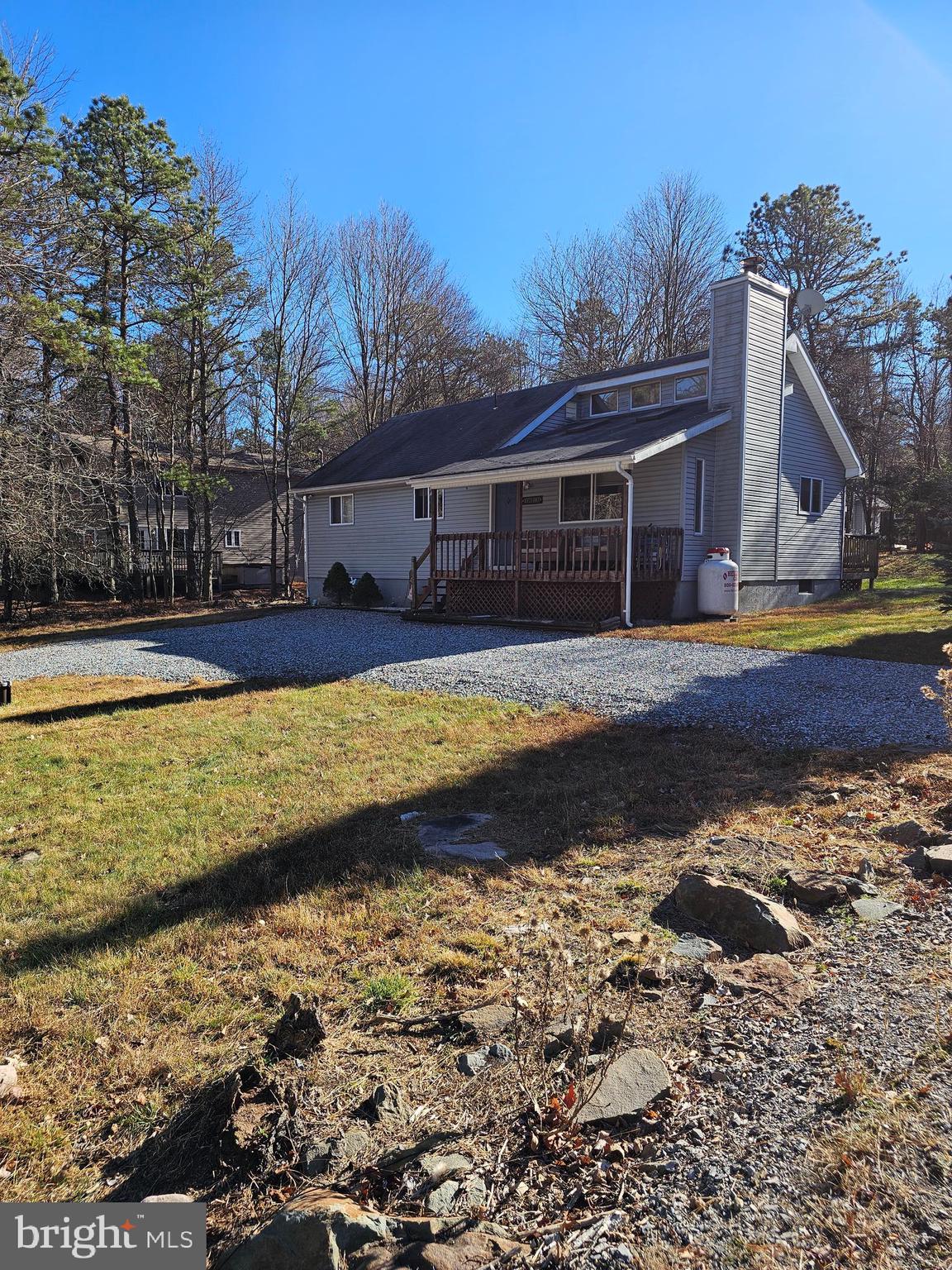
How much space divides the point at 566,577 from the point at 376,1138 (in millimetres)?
A: 12752

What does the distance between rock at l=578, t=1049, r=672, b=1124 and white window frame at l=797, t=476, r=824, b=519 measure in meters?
18.1

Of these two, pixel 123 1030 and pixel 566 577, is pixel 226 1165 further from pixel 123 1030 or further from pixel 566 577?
pixel 566 577

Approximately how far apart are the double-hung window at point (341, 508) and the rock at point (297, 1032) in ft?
65.8

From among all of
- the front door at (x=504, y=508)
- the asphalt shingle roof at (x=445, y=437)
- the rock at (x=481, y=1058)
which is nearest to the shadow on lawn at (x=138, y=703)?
the rock at (x=481, y=1058)

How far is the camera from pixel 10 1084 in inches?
94.7

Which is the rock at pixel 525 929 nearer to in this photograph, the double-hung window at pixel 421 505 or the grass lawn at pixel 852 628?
the grass lawn at pixel 852 628

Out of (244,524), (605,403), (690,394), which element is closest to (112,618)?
(244,524)

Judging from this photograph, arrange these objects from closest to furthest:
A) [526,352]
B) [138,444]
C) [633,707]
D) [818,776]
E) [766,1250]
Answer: [766,1250] < [818,776] < [633,707] < [138,444] < [526,352]

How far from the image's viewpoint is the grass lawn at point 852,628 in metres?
10.5

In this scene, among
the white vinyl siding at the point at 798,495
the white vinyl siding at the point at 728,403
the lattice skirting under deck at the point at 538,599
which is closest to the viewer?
the lattice skirting under deck at the point at 538,599

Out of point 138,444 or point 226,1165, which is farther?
point 138,444

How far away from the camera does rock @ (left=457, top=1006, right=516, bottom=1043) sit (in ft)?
8.39

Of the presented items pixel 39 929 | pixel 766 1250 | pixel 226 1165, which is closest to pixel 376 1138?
pixel 226 1165

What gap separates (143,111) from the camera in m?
20.1
